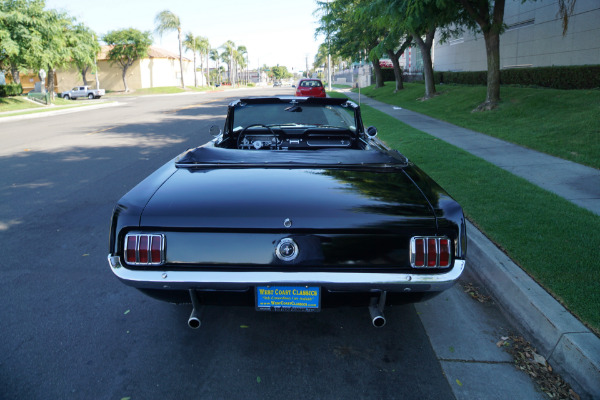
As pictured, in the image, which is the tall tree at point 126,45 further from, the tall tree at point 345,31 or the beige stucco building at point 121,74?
the tall tree at point 345,31

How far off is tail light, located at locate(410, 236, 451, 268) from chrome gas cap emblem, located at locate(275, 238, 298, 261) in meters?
0.63

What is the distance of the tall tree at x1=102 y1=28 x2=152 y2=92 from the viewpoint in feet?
200

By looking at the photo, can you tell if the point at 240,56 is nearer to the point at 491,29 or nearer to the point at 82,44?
the point at 82,44

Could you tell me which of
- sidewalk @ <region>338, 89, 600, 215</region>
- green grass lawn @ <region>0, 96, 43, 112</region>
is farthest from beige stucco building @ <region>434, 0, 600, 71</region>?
green grass lawn @ <region>0, 96, 43, 112</region>

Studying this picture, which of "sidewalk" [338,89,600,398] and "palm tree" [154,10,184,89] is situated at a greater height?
"palm tree" [154,10,184,89]

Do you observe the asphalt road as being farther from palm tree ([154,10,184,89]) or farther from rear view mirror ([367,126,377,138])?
palm tree ([154,10,184,89])

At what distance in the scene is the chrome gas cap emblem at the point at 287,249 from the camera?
2408 mm

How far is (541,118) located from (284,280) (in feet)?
41.3

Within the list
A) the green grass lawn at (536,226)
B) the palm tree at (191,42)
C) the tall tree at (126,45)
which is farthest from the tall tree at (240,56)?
the green grass lawn at (536,226)

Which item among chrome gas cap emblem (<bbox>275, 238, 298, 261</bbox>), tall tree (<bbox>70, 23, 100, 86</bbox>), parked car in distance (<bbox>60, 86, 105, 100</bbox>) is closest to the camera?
chrome gas cap emblem (<bbox>275, 238, 298, 261</bbox>)

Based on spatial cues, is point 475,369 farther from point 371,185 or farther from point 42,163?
point 42,163

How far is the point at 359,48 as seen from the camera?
31.3 m

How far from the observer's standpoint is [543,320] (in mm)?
2945

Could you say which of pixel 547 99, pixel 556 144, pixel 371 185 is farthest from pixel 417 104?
pixel 371 185
